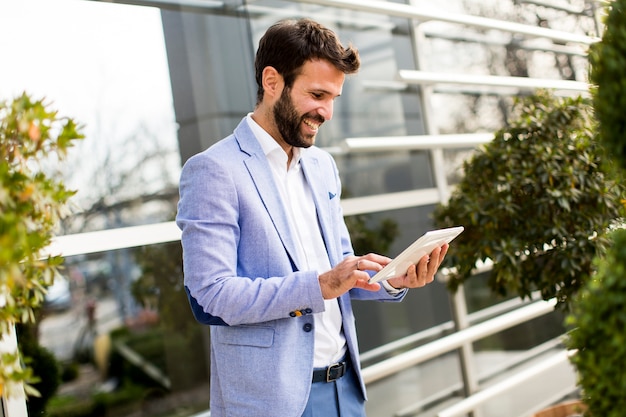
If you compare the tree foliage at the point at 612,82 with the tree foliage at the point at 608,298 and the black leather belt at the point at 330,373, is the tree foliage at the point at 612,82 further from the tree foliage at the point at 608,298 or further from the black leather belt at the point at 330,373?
the black leather belt at the point at 330,373

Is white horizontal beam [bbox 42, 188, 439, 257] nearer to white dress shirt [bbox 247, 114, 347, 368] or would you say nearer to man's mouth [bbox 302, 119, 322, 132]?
white dress shirt [bbox 247, 114, 347, 368]

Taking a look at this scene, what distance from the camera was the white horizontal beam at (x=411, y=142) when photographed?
366 centimetres

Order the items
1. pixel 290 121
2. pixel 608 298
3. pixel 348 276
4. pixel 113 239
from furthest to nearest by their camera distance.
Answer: pixel 113 239 → pixel 290 121 → pixel 348 276 → pixel 608 298

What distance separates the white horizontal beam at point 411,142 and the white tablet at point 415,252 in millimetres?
1418

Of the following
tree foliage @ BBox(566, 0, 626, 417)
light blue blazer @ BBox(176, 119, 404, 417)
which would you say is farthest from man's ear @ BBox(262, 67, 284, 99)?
tree foliage @ BBox(566, 0, 626, 417)

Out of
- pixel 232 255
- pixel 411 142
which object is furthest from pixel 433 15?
pixel 232 255

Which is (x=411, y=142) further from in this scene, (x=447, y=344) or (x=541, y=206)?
(x=447, y=344)

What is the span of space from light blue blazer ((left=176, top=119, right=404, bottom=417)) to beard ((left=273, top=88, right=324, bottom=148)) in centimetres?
12

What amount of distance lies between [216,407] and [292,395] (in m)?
0.28

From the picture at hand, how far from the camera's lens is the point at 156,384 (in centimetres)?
300

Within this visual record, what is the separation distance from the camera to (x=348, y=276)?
6.98 ft

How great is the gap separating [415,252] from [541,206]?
1.32 meters

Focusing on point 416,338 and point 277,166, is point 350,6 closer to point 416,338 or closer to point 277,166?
point 277,166

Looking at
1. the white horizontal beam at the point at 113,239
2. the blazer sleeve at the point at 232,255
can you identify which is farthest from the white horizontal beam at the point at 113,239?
the blazer sleeve at the point at 232,255
